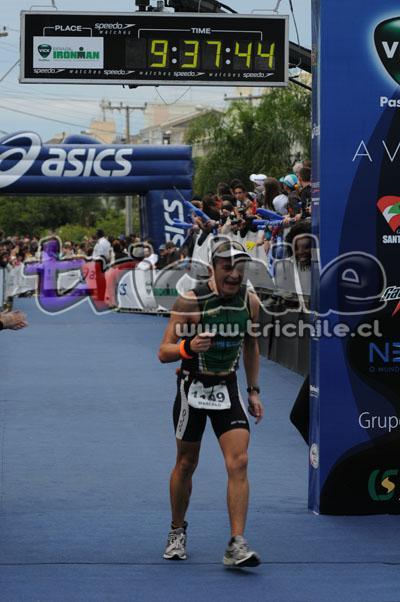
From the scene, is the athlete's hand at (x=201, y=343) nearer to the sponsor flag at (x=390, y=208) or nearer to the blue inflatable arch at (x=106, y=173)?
the sponsor flag at (x=390, y=208)

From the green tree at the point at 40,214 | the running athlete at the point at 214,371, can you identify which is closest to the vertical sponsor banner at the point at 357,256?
the running athlete at the point at 214,371

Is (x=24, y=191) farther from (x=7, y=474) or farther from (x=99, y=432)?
(x=7, y=474)

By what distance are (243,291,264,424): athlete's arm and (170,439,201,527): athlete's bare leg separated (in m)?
0.44

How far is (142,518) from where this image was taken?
28.3ft

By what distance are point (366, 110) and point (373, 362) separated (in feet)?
5.70

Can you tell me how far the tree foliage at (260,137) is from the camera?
5931cm

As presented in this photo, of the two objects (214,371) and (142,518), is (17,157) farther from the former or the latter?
(214,371)

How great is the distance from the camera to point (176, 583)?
22.6ft

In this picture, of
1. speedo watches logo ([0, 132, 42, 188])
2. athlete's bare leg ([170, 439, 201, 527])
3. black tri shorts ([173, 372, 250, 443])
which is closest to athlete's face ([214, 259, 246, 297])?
black tri shorts ([173, 372, 250, 443])

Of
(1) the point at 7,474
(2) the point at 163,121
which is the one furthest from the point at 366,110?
(2) the point at 163,121

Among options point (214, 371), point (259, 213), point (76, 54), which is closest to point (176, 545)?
point (214, 371)

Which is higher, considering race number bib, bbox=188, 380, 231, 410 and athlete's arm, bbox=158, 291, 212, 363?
athlete's arm, bbox=158, 291, 212, 363

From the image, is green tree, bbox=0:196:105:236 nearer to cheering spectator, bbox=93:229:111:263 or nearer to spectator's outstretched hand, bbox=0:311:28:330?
cheering spectator, bbox=93:229:111:263

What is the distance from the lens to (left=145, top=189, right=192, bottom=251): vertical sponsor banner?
34.9 metres
